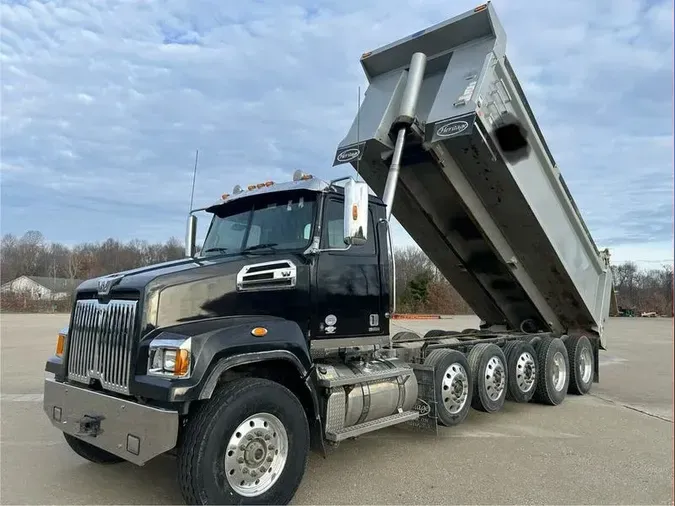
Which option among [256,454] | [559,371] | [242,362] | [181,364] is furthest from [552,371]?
[181,364]

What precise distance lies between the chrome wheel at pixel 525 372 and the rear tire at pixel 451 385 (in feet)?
4.45

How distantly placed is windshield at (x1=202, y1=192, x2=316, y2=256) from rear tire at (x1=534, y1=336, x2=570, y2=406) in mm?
4733

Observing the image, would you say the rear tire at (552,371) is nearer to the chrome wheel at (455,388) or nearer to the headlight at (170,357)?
the chrome wheel at (455,388)

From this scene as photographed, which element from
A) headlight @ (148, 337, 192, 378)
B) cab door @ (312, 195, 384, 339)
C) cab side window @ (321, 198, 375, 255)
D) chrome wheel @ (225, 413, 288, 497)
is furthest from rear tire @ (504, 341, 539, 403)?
headlight @ (148, 337, 192, 378)

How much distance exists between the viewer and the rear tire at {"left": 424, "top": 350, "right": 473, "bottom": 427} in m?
6.03

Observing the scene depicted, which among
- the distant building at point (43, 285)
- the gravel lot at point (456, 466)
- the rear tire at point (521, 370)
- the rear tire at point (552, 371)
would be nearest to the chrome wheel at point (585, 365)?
the rear tire at point (552, 371)

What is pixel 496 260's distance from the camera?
788cm

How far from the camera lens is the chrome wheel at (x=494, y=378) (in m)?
6.89

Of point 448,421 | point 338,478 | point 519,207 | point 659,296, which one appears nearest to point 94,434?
point 338,478

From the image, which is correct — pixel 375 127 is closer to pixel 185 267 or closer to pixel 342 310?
pixel 342 310

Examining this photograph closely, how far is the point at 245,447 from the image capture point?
3936 mm

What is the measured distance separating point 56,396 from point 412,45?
5440 millimetres

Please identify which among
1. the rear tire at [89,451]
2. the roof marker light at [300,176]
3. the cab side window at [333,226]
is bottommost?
the rear tire at [89,451]

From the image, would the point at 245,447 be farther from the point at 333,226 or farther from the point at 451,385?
the point at 451,385
